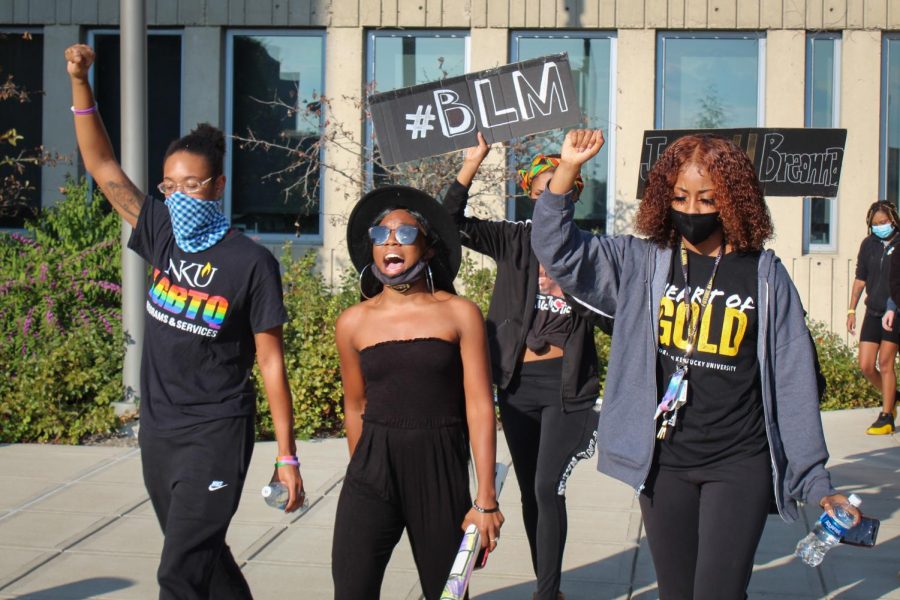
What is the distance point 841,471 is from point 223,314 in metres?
5.67

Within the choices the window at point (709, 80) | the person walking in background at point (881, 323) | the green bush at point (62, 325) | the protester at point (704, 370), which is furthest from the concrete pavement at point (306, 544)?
the window at point (709, 80)

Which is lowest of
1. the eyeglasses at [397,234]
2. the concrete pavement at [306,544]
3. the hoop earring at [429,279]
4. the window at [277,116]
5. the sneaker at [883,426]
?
the concrete pavement at [306,544]

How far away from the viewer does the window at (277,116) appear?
40.9ft

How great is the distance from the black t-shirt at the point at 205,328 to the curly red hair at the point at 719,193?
1319mm

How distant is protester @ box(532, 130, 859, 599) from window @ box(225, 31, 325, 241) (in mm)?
8833

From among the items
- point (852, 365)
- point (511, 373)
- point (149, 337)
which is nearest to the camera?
point (149, 337)

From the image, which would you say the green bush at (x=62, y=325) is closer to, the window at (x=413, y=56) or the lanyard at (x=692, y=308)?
the window at (x=413, y=56)

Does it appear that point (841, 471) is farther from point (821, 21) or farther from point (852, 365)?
point (821, 21)

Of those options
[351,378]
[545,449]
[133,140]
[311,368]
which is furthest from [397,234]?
[133,140]

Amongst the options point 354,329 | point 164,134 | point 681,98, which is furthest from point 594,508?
point 164,134

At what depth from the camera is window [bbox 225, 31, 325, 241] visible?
12.5m

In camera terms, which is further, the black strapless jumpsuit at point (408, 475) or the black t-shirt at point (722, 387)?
the black strapless jumpsuit at point (408, 475)

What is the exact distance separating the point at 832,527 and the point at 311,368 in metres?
5.93

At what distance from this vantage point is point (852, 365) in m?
11.1
